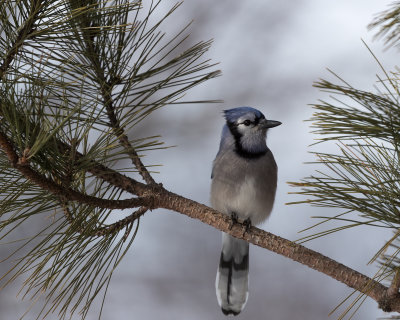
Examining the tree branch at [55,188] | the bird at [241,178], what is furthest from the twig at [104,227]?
the bird at [241,178]

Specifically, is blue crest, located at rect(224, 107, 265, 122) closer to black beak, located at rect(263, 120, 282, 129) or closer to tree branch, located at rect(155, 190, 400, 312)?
black beak, located at rect(263, 120, 282, 129)

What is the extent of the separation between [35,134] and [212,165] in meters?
1.38

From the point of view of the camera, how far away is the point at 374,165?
1192mm

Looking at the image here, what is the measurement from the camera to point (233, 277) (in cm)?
251

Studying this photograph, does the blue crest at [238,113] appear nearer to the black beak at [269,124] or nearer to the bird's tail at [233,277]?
the black beak at [269,124]

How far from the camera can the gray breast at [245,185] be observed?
7.69ft

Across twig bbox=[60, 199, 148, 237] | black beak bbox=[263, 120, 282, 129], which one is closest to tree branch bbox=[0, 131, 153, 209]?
twig bbox=[60, 199, 148, 237]

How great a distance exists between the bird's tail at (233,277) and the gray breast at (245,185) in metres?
0.23

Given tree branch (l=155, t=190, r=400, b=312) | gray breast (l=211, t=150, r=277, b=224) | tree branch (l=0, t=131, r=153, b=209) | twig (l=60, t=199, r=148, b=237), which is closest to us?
tree branch (l=0, t=131, r=153, b=209)

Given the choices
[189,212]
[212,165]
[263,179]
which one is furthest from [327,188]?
[212,165]

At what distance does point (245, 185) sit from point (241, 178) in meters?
0.03

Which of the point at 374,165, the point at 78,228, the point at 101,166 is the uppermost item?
the point at 374,165

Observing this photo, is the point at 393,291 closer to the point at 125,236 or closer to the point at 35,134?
the point at 125,236

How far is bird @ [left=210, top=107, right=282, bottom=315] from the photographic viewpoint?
2354 mm
